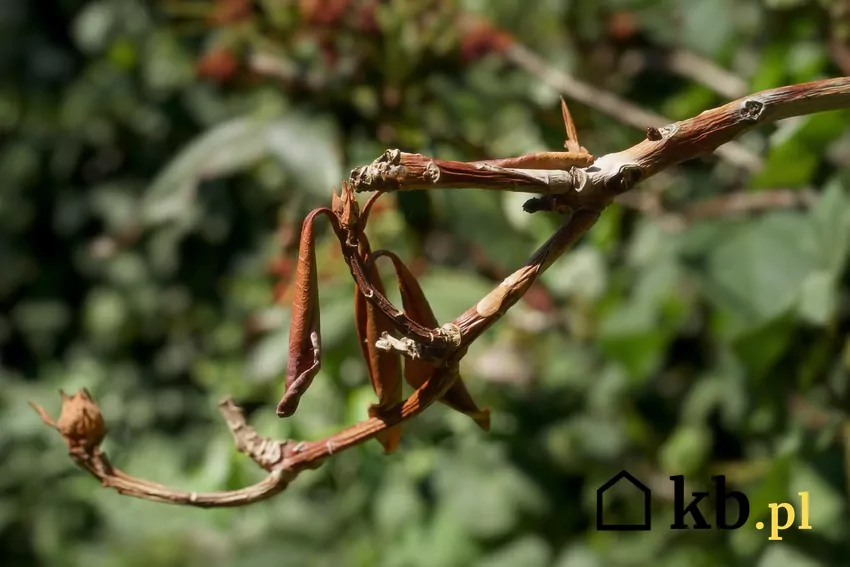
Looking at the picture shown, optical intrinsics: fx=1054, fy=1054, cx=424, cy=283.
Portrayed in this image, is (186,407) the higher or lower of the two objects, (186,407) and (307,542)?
the higher

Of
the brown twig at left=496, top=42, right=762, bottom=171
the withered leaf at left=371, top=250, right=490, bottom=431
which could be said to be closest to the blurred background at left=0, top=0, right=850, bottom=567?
the brown twig at left=496, top=42, right=762, bottom=171

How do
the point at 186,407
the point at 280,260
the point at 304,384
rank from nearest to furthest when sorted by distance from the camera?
the point at 304,384 → the point at 280,260 → the point at 186,407

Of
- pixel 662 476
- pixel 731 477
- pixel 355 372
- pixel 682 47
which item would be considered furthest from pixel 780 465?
pixel 682 47

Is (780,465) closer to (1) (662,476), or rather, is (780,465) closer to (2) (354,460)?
(1) (662,476)

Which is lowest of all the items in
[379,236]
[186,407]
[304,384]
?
[304,384]

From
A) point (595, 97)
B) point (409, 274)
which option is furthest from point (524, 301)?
point (409, 274)

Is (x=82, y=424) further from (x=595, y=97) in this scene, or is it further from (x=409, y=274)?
(x=595, y=97)
